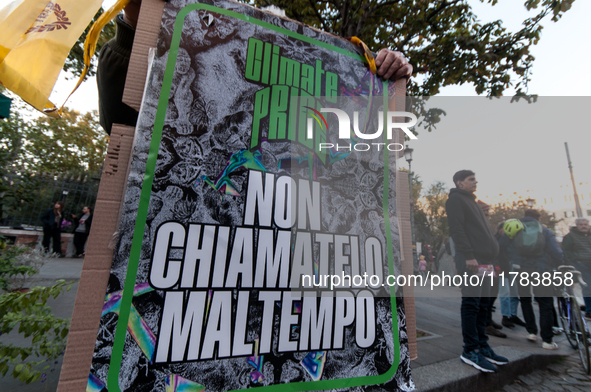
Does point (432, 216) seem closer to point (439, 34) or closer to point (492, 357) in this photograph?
point (492, 357)

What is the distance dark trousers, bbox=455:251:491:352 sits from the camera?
7.67ft

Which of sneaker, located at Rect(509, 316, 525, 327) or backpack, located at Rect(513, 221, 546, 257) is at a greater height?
backpack, located at Rect(513, 221, 546, 257)

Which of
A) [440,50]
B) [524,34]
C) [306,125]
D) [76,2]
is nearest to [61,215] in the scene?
[76,2]

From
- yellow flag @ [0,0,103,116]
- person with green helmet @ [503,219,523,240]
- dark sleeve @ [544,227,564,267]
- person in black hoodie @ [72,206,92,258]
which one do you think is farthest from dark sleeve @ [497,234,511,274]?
person in black hoodie @ [72,206,92,258]

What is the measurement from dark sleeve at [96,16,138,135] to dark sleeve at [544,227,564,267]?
4.30m

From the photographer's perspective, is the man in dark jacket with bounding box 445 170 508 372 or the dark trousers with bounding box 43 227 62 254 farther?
the dark trousers with bounding box 43 227 62 254

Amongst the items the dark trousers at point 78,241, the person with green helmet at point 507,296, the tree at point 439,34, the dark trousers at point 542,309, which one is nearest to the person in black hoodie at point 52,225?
the dark trousers at point 78,241

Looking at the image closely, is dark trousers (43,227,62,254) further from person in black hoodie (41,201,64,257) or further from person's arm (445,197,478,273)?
person's arm (445,197,478,273)

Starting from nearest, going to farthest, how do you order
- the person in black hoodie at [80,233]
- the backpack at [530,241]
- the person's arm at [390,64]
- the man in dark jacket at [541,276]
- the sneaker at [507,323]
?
the person's arm at [390,64]
the backpack at [530,241]
the man in dark jacket at [541,276]
the sneaker at [507,323]
the person in black hoodie at [80,233]

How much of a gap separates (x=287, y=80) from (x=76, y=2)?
728mm

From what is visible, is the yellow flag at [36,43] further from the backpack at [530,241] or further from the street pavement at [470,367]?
the backpack at [530,241]

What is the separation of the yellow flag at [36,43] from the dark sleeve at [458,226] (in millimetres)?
2546

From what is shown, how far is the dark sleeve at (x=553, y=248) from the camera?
10.3 feet

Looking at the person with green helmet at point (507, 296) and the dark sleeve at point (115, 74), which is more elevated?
the dark sleeve at point (115, 74)
